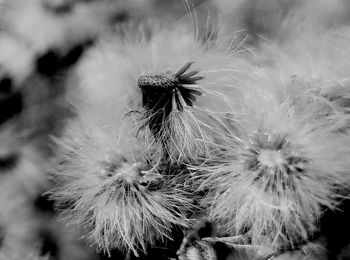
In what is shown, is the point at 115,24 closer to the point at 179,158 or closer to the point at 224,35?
the point at 224,35

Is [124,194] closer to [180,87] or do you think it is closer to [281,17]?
[180,87]

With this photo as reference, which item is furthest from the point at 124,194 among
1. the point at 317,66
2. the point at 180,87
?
the point at 317,66

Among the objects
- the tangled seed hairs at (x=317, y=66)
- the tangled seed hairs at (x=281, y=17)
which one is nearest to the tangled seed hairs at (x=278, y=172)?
the tangled seed hairs at (x=317, y=66)

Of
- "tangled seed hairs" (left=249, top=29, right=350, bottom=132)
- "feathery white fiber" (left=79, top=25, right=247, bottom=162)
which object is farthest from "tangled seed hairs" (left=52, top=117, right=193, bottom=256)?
"tangled seed hairs" (left=249, top=29, right=350, bottom=132)

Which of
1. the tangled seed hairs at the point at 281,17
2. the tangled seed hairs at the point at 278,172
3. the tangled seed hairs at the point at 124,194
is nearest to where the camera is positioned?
the tangled seed hairs at the point at 278,172

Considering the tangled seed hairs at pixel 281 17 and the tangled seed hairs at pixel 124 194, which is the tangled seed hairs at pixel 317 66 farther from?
the tangled seed hairs at pixel 124 194
